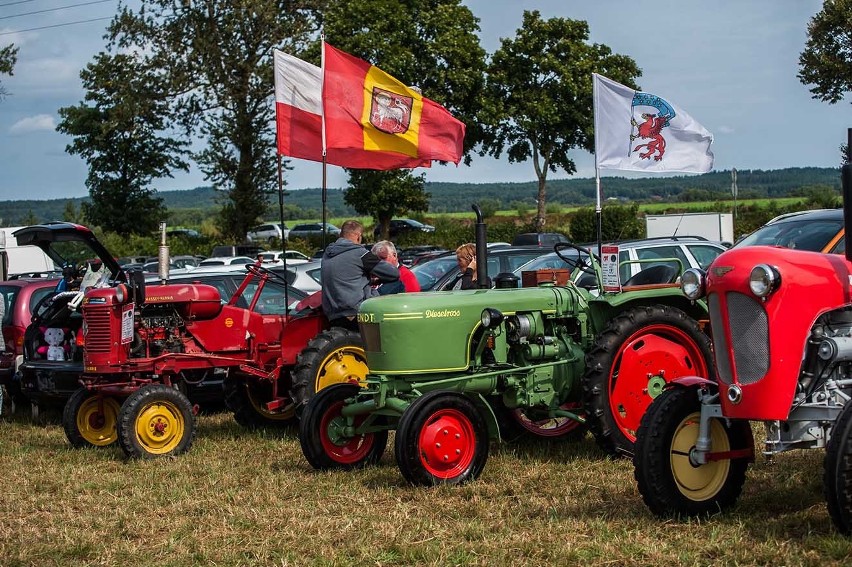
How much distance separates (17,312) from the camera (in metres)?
12.2

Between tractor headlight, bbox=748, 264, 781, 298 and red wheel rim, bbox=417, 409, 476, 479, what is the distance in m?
2.52

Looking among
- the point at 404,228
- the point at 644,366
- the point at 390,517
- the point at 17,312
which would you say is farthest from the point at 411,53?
the point at 390,517

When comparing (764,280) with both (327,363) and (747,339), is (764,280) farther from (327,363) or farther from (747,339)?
(327,363)

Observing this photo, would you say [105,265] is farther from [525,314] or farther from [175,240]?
[175,240]

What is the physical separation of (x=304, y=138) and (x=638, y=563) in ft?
22.4

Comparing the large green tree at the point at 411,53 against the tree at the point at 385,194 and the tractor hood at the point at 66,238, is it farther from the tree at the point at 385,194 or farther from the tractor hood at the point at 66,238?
the tractor hood at the point at 66,238

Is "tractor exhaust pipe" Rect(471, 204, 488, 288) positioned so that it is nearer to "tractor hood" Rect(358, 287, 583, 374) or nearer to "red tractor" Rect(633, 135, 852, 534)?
"tractor hood" Rect(358, 287, 583, 374)

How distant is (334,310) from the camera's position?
31.4ft

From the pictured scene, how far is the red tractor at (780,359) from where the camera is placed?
5.18 metres

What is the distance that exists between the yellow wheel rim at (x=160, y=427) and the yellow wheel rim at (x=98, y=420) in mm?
883

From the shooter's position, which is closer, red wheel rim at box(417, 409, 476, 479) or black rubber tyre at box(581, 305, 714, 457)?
red wheel rim at box(417, 409, 476, 479)

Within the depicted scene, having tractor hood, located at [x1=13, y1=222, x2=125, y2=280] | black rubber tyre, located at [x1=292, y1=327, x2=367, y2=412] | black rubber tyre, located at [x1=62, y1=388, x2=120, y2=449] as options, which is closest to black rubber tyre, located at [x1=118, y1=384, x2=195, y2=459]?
black rubber tyre, located at [x1=62, y1=388, x2=120, y2=449]

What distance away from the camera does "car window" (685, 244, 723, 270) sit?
1351 centimetres

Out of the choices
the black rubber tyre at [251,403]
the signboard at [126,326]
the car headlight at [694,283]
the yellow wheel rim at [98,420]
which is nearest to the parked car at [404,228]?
the black rubber tyre at [251,403]
